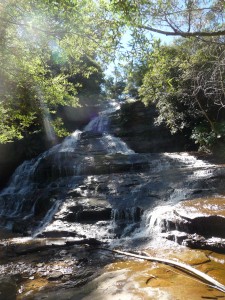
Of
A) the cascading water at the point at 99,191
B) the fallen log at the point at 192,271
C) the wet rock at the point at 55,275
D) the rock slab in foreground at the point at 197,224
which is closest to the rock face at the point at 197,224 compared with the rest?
the rock slab in foreground at the point at 197,224

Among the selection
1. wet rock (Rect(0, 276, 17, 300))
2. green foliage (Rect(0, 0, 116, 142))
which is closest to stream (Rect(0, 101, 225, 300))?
wet rock (Rect(0, 276, 17, 300))

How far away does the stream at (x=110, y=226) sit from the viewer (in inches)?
197

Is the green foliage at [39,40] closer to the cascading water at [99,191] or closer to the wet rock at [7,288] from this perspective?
the cascading water at [99,191]

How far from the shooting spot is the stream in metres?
5.01

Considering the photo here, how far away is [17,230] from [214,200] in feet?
23.6

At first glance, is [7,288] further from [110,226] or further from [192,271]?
[110,226]

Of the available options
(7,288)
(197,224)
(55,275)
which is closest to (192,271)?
(197,224)

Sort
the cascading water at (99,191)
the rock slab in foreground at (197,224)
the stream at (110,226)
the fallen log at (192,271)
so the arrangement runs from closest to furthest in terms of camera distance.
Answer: the fallen log at (192,271) → the stream at (110,226) → the rock slab in foreground at (197,224) → the cascading water at (99,191)

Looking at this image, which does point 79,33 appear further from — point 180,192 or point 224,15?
point 180,192

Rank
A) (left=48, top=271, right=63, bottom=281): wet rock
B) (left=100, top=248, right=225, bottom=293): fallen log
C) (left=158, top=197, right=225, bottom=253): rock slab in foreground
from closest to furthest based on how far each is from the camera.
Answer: (left=100, top=248, right=225, bottom=293): fallen log < (left=48, top=271, right=63, bottom=281): wet rock < (left=158, top=197, right=225, bottom=253): rock slab in foreground

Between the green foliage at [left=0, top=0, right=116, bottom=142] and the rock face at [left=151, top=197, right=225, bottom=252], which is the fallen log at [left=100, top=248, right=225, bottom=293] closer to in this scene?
the rock face at [left=151, top=197, right=225, bottom=252]

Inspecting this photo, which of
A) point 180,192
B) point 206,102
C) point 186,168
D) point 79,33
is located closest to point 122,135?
point 206,102

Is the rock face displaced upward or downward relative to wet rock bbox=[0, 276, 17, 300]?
upward

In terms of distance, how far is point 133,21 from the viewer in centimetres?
456
